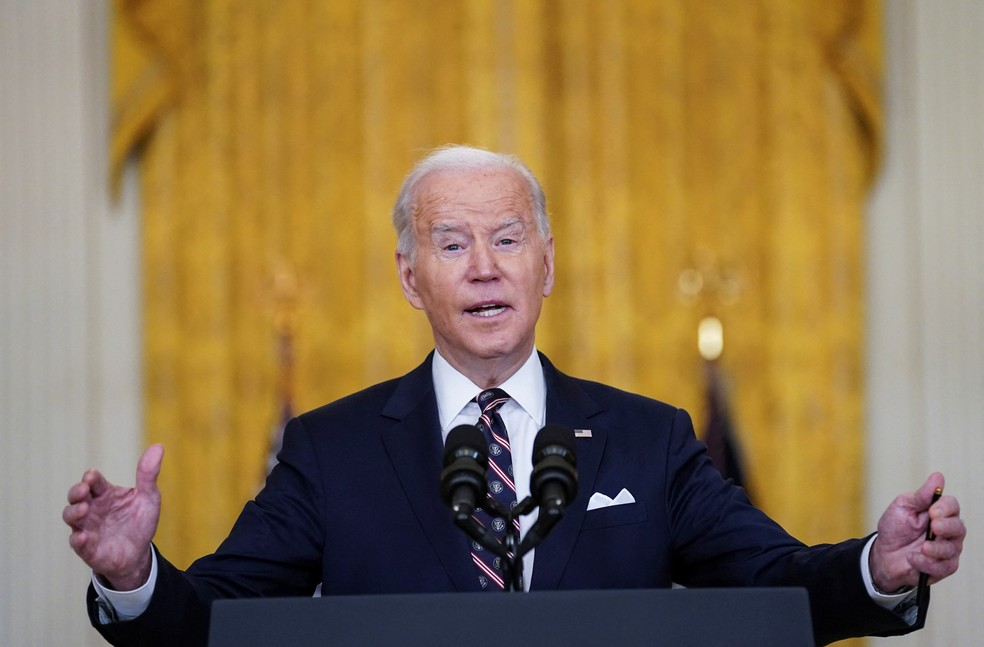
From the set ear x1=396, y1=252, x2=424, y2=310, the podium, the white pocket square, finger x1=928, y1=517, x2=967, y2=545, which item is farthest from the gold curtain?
the podium

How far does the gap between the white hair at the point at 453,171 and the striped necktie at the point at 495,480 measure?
390 millimetres

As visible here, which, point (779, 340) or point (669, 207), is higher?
point (669, 207)

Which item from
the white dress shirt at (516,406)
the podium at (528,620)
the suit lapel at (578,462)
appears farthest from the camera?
the white dress shirt at (516,406)

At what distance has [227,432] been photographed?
561 cm

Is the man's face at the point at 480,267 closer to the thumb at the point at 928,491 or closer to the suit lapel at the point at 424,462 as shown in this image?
the suit lapel at the point at 424,462

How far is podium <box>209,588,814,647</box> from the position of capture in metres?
1.56

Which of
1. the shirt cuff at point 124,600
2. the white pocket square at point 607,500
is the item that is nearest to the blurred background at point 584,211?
the white pocket square at point 607,500

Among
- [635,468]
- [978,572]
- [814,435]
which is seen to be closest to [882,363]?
[814,435]

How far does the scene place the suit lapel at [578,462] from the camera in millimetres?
2223

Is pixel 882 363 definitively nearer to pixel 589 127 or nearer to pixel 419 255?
pixel 589 127

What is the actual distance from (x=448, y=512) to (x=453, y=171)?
73cm

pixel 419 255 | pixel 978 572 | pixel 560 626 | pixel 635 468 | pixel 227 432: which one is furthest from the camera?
pixel 227 432

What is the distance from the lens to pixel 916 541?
1.92 m

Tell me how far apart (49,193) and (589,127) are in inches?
98.9
